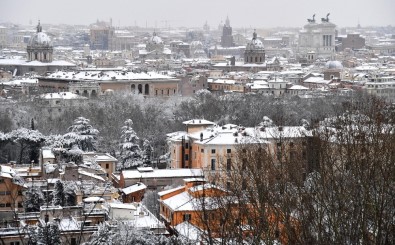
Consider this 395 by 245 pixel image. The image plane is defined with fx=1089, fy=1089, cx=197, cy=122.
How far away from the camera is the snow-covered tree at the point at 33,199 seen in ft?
62.7

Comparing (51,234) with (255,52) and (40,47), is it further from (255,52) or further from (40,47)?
(255,52)

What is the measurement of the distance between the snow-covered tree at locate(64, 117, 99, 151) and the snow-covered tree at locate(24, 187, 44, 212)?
7742 mm

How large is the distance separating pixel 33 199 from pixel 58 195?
0.45m

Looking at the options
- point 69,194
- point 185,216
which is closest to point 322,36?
point 69,194

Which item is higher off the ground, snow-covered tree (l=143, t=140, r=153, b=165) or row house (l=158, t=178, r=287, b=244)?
row house (l=158, t=178, r=287, b=244)

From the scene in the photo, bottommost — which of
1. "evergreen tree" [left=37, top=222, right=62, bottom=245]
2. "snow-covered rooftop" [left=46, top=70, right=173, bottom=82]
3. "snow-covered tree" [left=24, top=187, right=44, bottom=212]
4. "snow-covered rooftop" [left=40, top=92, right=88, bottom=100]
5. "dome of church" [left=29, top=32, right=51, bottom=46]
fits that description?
"snow-covered rooftop" [left=40, top=92, right=88, bottom=100]

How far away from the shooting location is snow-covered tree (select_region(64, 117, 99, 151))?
28.2 metres

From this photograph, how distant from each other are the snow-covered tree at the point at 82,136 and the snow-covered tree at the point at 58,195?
7.79m

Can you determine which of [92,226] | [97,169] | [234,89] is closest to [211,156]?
[97,169]

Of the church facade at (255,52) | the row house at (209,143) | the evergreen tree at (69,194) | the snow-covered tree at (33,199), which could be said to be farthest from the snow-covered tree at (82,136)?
the church facade at (255,52)

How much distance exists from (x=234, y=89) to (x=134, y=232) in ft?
Result: 121

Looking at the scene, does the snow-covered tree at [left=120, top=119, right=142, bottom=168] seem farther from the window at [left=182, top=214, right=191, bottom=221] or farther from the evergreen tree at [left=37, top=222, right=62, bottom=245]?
the evergreen tree at [left=37, top=222, right=62, bottom=245]

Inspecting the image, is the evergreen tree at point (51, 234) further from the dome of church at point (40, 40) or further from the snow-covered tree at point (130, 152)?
the dome of church at point (40, 40)

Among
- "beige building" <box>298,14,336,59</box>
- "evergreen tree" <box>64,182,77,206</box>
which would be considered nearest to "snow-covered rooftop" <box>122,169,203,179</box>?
"evergreen tree" <box>64,182,77,206</box>
